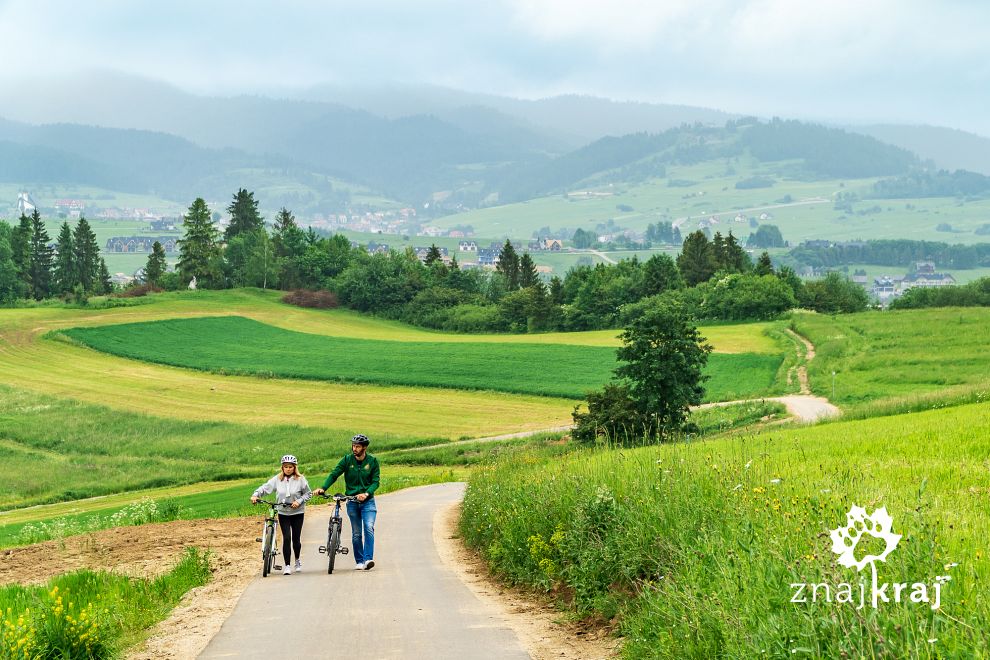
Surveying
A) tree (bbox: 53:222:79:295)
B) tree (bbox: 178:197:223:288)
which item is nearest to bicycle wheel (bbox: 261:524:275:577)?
tree (bbox: 178:197:223:288)

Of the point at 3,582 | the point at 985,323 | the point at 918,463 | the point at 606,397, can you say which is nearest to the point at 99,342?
the point at 606,397

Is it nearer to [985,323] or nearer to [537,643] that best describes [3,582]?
[537,643]

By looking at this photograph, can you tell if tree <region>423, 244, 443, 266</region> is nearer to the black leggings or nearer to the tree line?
the tree line

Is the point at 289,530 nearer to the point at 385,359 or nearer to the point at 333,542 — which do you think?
the point at 333,542

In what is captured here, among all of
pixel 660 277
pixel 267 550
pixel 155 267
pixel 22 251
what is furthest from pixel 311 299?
pixel 267 550

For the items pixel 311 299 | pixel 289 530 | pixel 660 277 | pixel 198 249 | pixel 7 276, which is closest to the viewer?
pixel 289 530

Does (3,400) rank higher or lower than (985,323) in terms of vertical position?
lower

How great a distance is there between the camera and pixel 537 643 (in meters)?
12.1

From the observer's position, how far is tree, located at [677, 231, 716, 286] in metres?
160

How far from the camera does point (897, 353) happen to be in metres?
78.6

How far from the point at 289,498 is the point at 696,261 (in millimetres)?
147065

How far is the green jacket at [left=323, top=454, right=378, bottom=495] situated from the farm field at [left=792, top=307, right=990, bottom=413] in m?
38.7

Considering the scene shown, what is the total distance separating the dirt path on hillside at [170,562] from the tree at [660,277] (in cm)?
12434

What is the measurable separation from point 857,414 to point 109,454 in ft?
140
